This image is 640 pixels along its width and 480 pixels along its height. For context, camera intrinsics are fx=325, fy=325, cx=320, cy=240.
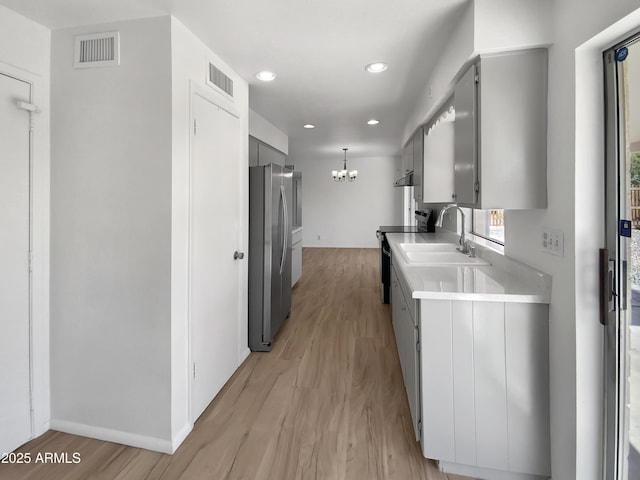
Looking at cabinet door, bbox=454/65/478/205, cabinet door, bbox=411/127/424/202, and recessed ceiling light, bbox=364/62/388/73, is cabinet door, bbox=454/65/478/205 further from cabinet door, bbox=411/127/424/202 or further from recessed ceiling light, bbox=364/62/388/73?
cabinet door, bbox=411/127/424/202

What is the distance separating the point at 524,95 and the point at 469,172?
434 mm

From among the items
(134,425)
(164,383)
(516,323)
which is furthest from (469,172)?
(134,425)

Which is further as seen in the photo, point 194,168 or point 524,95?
point 194,168

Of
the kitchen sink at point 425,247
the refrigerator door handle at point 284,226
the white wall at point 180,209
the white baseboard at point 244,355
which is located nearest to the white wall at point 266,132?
the refrigerator door handle at point 284,226

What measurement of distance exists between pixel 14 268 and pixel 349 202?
800 centimetres

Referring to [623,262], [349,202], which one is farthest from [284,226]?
[349,202]

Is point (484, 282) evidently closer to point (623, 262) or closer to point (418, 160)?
point (623, 262)

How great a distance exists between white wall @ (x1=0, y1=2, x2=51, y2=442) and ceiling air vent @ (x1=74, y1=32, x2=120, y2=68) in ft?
0.65

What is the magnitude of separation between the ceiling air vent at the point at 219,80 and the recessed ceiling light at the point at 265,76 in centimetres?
29

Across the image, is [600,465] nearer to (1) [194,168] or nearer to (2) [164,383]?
(2) [164,383]

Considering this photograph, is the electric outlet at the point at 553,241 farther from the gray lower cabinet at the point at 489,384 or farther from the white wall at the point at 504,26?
the white wall at the point at 504,26

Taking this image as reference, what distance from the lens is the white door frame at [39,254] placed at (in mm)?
1839

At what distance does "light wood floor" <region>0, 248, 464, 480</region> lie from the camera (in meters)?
1.65

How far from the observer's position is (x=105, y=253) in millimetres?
1871
